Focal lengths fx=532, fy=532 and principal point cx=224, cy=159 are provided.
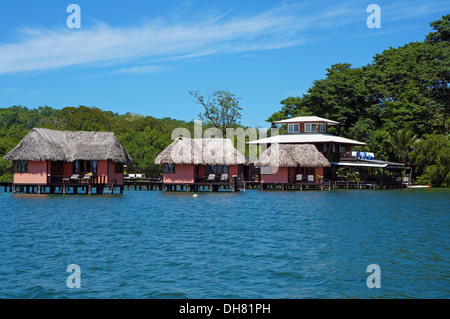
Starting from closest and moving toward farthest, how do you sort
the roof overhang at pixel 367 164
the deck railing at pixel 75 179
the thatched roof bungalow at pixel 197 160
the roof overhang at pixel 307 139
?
1. the deck railing at pixel 75 179
2. the thatched roof bungalow at pixel 197 160
3. the roof overhang at pixel 367 164
4. the roof overhang at pixel 307 139

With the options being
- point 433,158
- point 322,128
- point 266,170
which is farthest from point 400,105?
point 266,170

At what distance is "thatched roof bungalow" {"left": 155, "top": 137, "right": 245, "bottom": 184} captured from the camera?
51.5 m

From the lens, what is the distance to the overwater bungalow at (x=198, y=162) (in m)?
51.5

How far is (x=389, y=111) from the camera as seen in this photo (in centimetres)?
7131

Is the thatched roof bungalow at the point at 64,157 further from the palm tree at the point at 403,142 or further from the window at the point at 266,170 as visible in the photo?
the palm tree at the point at 403,142

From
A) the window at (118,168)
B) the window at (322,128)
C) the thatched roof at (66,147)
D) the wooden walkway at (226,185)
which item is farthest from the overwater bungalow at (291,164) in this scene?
the thatched roof at (66,147)

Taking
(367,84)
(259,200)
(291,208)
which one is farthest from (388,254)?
(367,84)

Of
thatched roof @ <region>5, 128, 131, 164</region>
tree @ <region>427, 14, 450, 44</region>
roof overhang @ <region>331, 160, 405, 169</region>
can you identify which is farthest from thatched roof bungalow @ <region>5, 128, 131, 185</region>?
tree @ <region>427, 14, 450, 44</region>

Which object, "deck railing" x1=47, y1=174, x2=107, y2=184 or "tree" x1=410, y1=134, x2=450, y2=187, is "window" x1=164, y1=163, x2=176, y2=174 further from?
"tree" x1=410, y1=134, x2=450, y2=187

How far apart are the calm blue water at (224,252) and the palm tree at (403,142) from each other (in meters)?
31.9

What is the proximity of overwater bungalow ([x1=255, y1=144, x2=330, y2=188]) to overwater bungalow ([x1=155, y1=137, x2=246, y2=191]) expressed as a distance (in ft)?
11.9

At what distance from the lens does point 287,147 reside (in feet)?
185

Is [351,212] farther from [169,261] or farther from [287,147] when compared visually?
[287,147]
